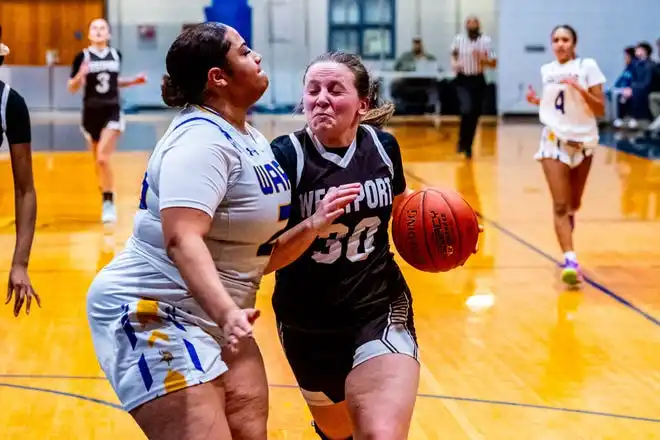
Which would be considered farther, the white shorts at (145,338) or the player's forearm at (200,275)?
the white shorts at (145,338)

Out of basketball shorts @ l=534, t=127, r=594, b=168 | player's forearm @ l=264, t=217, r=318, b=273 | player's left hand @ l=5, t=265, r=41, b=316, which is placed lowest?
player's left hand @ l=5, t=265, r=41, b=316

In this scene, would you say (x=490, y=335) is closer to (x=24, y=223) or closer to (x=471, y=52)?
(x=24, y=223)

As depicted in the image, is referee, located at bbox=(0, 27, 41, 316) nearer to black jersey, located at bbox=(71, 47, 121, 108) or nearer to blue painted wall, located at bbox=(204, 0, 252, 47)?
black jersey, located at bbox=(71, 47, 121, 108)

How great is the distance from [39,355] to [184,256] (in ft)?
11.5

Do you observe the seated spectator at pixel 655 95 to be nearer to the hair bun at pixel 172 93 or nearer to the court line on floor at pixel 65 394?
the court line on floor at pixel 65 394

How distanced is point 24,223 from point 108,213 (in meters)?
6.10

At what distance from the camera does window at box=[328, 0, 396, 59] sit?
25.1 m

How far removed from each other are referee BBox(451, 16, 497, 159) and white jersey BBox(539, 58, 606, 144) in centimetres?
838

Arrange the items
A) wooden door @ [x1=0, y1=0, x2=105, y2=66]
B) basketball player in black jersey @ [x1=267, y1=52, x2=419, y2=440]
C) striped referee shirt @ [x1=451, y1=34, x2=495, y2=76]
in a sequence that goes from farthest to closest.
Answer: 1. wooden door @ [x1=0, y1=0, x2=105, y2=66]
2. striped referee shirt @ [x1=451, y1=34, x2=495, y2=76]
3. basketball player in black jersey @ [x1=267, y1=52, x2=419, y2=440]

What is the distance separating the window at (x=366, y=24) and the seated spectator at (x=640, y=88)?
620 centimetres

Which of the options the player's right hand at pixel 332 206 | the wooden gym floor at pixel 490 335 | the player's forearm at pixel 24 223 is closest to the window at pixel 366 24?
the wooden gym floor at pixel 490 335

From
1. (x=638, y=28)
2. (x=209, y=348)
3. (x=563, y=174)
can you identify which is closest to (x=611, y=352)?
(x=563, y=174)

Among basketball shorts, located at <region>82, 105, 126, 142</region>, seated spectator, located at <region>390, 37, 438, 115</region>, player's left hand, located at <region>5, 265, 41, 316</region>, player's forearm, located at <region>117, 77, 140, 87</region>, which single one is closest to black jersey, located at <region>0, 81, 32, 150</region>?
player's left hand, located at <region>5, 265, 41, 316</region>

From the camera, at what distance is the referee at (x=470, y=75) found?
16.3 metres
